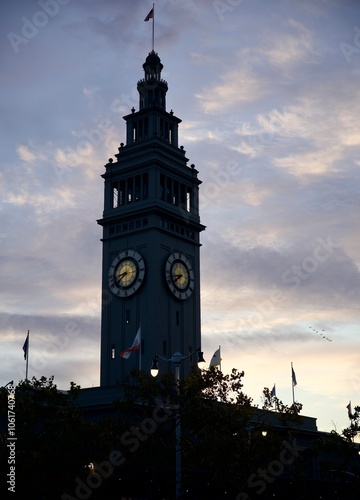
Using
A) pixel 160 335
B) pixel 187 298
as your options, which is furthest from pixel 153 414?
pixel 187 298

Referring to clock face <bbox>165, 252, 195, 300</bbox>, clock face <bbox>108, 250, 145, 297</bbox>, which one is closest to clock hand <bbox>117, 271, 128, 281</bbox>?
clock face <bbox>108, 250, 145, 297</bbox>

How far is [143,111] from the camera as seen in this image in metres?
109

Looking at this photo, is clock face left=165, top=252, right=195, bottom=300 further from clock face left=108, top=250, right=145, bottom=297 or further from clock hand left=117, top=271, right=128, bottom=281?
clock hand left=117, top=271, right=128, bottom=281

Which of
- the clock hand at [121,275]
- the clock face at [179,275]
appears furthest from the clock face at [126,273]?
the clock face at [179,275]

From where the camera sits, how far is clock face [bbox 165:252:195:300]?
98062 mm

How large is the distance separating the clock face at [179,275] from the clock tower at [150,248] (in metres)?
0.13

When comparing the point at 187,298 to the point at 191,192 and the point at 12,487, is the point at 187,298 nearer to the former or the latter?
the point at 191,192

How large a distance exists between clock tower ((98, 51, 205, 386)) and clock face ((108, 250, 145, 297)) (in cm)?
13

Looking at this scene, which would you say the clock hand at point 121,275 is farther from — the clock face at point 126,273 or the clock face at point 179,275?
the clock face at point 179,275

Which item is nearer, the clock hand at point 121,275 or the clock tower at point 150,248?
the clock tower at point 150,248

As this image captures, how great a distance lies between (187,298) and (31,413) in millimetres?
46579

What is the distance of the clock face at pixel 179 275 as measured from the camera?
322ft

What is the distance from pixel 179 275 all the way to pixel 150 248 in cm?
579

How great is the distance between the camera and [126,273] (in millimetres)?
98500
